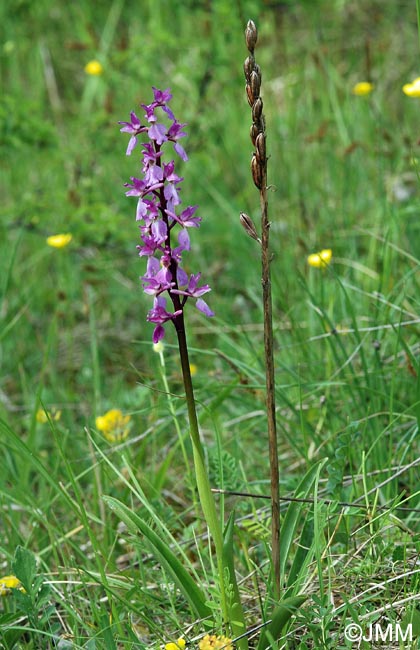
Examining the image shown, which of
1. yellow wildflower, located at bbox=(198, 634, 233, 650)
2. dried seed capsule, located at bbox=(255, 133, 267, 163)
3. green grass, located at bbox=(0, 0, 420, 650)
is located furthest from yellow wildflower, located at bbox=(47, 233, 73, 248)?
yellow wildflower, located at bbox=(198, 634, 233, 650)

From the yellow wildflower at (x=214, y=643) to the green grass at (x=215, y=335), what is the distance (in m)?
0.08

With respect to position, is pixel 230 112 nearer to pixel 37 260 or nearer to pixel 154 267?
pixel 37 260

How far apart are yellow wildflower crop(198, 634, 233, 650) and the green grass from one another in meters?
0.08

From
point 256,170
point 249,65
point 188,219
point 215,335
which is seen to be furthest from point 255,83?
point 215,335

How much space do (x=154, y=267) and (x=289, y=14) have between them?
196 inches

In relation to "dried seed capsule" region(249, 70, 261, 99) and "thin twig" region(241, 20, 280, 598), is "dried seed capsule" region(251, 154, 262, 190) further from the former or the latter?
"dried seed capsule" region(249, 70, 261, 99)

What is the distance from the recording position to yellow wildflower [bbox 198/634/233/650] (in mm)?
1380

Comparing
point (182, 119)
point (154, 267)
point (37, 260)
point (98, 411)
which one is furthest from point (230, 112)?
point (154, 267)

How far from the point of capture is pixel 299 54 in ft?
17.6

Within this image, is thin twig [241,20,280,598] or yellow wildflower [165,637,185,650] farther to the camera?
yellow wildflower [165,637,185,650]

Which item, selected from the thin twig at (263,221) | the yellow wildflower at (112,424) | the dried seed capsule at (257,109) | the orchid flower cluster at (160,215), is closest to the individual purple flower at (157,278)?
the orchid flower cluster at (160,215)

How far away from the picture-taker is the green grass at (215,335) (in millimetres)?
1643

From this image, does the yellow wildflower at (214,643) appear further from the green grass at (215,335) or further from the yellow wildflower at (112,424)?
the yellow wildflower at (112,424)

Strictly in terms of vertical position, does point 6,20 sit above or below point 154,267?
above
